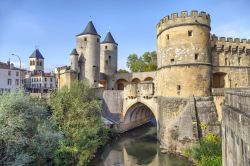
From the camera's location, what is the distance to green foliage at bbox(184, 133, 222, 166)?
1560cm

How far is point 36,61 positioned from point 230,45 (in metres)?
59.1

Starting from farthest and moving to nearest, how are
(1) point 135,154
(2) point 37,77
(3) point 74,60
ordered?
(2) point 37,77 → (3) point 74,60 → (1) point 135,154

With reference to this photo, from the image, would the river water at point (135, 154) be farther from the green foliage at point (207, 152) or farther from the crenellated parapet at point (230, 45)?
the crenellated parapet at point (230, 45)

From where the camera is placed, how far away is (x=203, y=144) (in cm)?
1798

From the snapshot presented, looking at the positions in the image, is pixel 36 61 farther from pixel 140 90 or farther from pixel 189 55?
pixel 189 55

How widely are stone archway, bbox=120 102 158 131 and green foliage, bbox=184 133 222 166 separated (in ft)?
34.3

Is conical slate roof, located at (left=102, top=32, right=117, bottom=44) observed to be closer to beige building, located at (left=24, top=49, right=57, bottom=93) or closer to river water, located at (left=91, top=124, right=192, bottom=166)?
river water, located at (left=91, top=124, right=192, bottom=166)

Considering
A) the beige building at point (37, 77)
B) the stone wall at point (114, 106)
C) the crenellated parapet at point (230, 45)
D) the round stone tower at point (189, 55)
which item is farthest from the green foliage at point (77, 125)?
the beige building at point (37, 77)

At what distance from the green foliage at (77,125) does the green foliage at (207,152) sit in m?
7.94

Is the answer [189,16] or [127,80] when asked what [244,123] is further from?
[127,80]

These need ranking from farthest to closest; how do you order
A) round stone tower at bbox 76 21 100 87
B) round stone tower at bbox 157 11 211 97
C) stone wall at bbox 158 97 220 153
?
1. round stone tower at bbox 76 21 100 87
2. round stone tower at bbox 157 11 211 97
3. stone wall at bbox 158 97 220 153

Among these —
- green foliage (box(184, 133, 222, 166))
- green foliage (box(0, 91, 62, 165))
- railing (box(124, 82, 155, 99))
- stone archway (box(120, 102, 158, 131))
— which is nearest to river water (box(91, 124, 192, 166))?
green foliage (box(184, 133, 222, 166))

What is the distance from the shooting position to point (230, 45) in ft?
79.9

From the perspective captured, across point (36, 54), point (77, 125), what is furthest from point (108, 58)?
point (36, 54)
